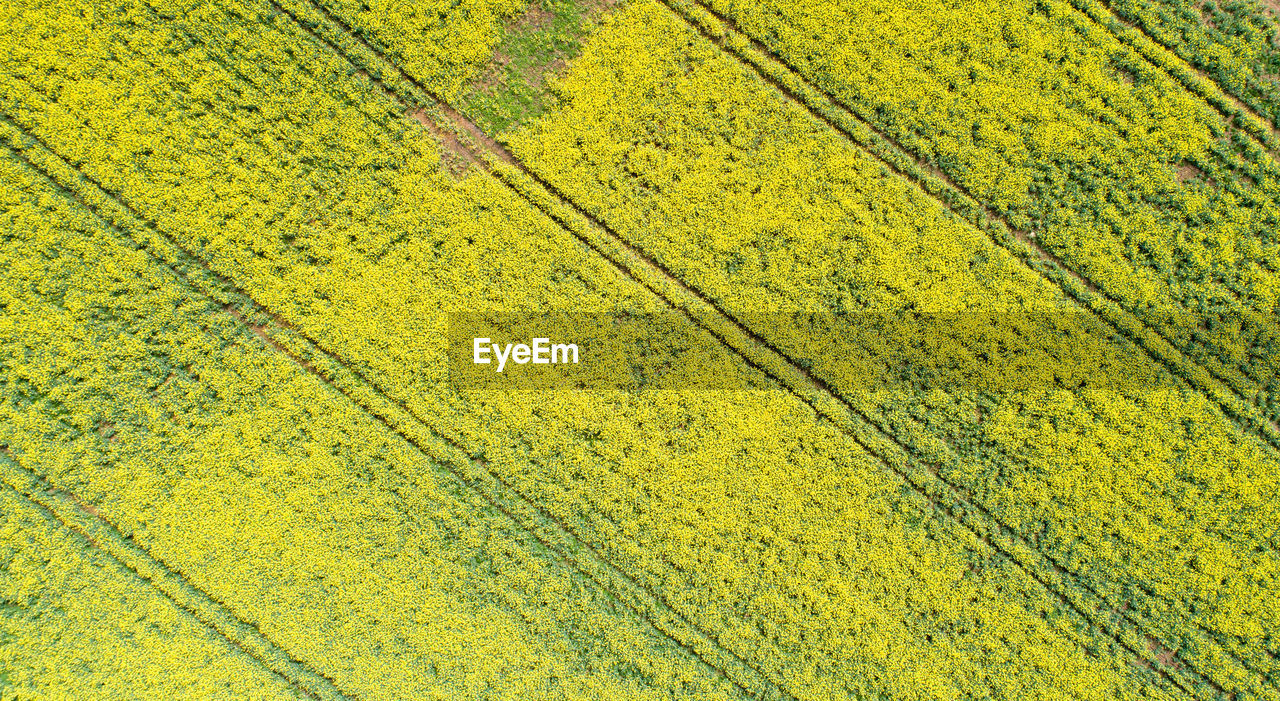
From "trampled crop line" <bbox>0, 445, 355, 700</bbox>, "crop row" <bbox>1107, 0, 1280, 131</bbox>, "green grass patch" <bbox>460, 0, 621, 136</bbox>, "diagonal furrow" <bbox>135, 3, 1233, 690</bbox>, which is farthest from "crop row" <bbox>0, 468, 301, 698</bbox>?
"crop row" <bbox>1107, 0, 1280, 131</bbox>

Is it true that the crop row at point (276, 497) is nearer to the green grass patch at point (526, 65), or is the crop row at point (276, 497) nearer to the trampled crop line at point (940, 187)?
the green grass patch at point (526, 65)

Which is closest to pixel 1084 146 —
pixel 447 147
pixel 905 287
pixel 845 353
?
pixel 905 287

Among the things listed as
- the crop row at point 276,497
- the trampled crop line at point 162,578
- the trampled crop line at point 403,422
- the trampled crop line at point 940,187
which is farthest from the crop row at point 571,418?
the trampled crop line at point 162,578

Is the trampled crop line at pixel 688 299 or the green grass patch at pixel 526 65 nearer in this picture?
the trampled crop line at pixel 688 299

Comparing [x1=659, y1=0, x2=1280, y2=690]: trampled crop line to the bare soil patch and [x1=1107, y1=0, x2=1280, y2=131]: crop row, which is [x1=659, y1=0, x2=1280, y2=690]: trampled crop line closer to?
[x1=1107, y1=0, x2=1280, y2=131]: crop row

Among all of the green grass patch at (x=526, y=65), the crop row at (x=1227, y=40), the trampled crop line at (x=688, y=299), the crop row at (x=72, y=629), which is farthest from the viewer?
the green grass patch at (x=526, y=65)

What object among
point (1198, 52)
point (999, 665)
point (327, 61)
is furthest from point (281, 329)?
point (1198, 52)

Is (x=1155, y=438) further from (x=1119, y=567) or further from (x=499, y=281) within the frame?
(x=499, y=281)

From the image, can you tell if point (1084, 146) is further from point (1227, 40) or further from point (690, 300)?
point (690, 300)
